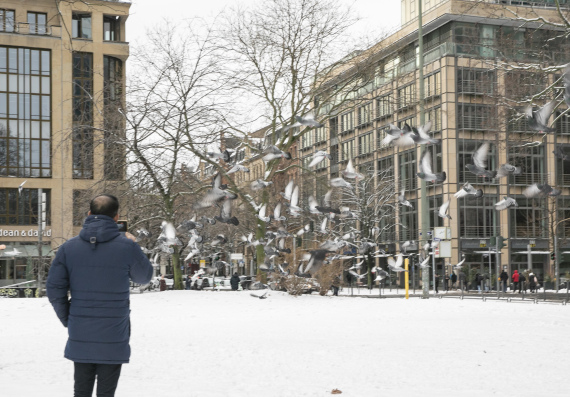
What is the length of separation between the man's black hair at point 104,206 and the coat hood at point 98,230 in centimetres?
4

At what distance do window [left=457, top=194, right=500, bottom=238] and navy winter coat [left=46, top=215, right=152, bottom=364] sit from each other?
57.4 metres

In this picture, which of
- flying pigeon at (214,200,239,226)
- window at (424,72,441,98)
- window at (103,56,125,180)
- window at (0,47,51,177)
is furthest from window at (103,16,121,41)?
flying pigeon at (214,200,239,226)

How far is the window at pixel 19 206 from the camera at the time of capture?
64.1 meters

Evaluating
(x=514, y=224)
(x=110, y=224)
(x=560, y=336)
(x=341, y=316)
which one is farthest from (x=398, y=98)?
(x=514, y=224)


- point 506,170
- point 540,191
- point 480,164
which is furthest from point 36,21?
point 540,191

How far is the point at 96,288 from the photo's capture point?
225 inches

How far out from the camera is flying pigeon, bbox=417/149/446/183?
44.0 ft

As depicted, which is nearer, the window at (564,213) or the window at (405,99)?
the window at (405,99)

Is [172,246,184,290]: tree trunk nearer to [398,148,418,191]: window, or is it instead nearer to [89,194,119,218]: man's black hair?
[89,194,119,218]: man's black hair

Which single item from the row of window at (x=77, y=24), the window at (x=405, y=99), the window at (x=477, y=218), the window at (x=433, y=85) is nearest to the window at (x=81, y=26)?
the row of window at (x=77, y=24)

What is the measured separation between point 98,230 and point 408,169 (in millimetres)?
61656

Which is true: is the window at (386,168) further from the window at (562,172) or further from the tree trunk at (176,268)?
the tree trunk at (176,268)

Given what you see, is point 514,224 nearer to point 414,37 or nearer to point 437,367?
point 414,37

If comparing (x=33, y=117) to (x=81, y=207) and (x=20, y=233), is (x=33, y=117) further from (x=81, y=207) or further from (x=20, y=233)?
(x=81, y=207)
